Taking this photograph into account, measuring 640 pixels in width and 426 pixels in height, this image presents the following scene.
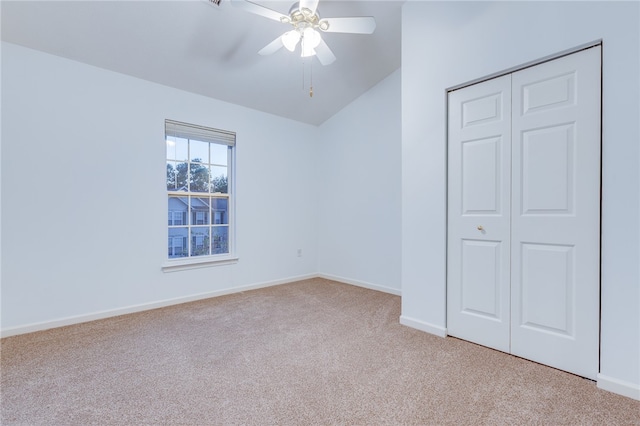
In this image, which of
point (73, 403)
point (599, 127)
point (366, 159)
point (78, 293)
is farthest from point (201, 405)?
point (366, 159)

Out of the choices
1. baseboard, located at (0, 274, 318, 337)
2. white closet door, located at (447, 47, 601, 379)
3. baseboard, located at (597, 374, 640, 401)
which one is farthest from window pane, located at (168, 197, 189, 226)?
baseboard, located at (597, 374, 640, 401)

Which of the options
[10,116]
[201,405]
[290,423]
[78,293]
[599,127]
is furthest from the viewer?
[78,293]

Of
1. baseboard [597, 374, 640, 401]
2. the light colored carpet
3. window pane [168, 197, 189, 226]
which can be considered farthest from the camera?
window pane [168, 197, 189, 226]

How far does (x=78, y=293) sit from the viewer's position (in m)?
2.80

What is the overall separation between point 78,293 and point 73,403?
1514mm

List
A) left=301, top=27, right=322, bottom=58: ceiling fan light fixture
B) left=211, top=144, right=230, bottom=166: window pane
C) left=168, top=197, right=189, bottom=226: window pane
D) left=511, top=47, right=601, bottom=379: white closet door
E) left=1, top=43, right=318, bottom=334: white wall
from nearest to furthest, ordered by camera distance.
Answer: left=511, top=47, right=601, bottom=379: white closet door < left=301, top=27, right=322, bottom=58: ceiling fan light fixture < left=1, top=43, right=318, bottom=334: white wall < left=168, top=197, right=189, bottom=226: window pane < left=211, top=144, right=230, bottom=166: window pane

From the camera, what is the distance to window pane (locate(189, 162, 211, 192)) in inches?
143

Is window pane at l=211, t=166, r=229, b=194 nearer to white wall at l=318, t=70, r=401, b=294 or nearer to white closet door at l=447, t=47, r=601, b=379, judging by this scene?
white wall at l=318, t=70, r=401, b=294

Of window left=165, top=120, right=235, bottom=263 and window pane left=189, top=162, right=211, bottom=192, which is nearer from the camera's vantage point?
window left=165, top=120, right=235, bottom=263

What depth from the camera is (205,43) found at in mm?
2867

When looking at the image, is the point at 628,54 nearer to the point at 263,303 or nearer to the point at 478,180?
the point at 478,180

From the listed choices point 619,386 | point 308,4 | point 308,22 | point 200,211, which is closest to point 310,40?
point 308,22

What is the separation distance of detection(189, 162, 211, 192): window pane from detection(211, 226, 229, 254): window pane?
0.54 m

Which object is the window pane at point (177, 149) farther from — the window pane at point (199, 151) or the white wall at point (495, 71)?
the white wall at point (495, 71)
